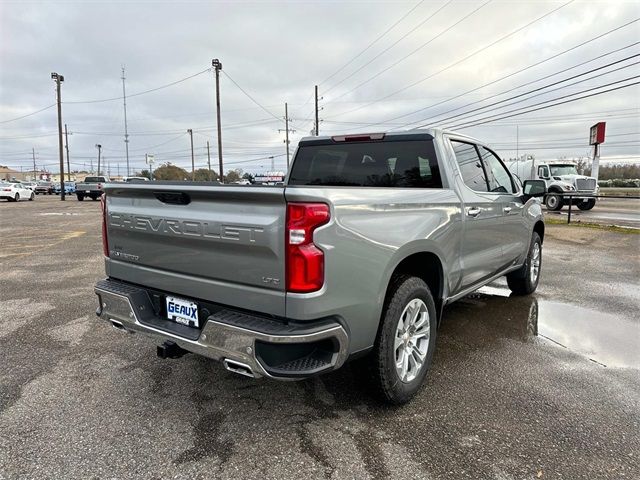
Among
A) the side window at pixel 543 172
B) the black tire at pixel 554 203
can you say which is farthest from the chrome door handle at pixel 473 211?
the side window at pixel 543 172

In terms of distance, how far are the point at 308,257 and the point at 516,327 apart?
333cm

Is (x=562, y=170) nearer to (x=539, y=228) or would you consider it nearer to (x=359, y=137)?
(x=539, y=228)

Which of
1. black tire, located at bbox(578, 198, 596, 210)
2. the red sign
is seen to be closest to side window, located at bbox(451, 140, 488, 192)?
black tire, located at bbox(578, 198, 596, 210)

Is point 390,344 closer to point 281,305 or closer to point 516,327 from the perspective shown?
point 281,305

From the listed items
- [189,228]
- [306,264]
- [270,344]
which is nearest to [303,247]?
[306,264]

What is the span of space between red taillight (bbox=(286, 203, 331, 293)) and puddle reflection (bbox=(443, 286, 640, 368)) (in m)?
2.56

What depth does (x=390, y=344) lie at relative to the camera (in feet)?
9.08

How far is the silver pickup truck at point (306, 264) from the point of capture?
2.31 m

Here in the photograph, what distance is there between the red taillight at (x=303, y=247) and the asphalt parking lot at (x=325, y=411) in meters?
1.01

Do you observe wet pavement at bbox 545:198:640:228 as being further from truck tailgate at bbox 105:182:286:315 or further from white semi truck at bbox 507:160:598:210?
truck tailgate at bbox 105:182:286:315

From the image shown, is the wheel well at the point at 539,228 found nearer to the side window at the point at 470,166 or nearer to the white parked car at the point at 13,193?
the side window at the point at 470,166

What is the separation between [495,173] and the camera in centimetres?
475

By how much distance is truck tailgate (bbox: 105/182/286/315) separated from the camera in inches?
91.9

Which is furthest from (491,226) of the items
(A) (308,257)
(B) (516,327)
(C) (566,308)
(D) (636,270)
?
(D) (636,270)
